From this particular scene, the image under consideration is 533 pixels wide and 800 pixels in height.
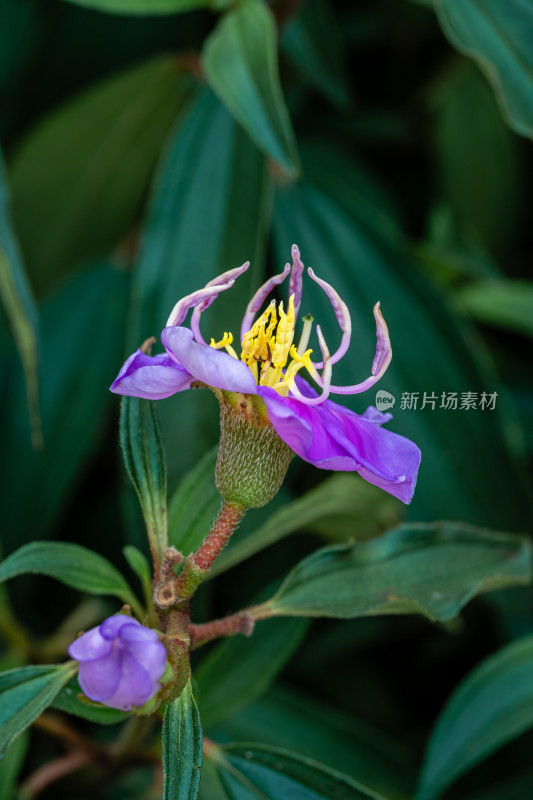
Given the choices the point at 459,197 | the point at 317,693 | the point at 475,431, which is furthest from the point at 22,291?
the point at 459,197

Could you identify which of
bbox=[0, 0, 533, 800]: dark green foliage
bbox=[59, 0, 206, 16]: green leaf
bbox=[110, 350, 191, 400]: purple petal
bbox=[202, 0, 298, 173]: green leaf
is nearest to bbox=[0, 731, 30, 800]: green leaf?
bbox=[0, 0, 533, 800]: dark green foliage

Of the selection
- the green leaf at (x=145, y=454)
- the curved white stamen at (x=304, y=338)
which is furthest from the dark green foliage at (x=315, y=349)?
the curved white stamen at (x=304, y=338)

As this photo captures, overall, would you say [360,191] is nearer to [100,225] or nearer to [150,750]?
[100,225]

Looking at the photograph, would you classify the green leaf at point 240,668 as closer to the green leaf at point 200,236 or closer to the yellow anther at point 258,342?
the green leaf at point 200,236

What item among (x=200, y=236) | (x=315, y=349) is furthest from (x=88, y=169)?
(x=315, y=349)

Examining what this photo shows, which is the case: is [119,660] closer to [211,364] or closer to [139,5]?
[211,364]
